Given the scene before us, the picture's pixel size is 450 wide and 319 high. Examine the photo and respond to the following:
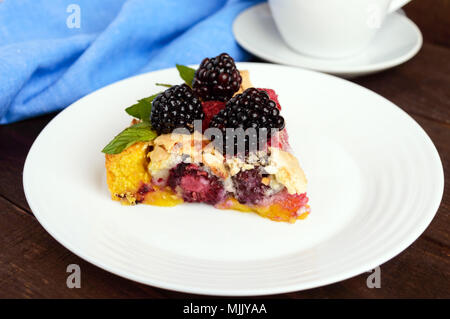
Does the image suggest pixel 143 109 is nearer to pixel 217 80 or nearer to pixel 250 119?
pixel 217 80

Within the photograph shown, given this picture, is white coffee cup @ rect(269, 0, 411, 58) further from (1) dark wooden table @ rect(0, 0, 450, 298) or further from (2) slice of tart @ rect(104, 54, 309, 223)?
(2) slice of tart @ rect(104, 54, 309, 223)

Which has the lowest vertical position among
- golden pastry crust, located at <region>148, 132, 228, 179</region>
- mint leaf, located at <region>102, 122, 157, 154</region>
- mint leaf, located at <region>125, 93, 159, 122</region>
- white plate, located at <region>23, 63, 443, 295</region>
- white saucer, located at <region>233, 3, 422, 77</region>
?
white saucer, located at <region>233, 3, 422, 77</region>

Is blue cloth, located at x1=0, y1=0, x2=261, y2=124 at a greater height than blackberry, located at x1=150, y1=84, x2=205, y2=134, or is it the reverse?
blackberry, located at x1=150, y1=84, x2=205, y2=134

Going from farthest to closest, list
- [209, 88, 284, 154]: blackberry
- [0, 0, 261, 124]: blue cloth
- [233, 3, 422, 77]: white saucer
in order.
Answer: [233, 3, 422, 77]: white saucer → [0, 0, 261, 124]: blue cloth → [209, 88, 284, 154]: blackberry

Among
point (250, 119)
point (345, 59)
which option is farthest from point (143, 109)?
point (345, 59)

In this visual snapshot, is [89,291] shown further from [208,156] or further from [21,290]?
[208,156]

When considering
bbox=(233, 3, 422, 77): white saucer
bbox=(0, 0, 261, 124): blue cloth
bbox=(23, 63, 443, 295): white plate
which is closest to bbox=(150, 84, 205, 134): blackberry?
bbox=(23, 63, 443, 295): white plate

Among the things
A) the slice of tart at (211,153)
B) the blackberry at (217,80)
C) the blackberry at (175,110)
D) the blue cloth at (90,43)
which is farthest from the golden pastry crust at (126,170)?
the blue cloth at (90,43)
